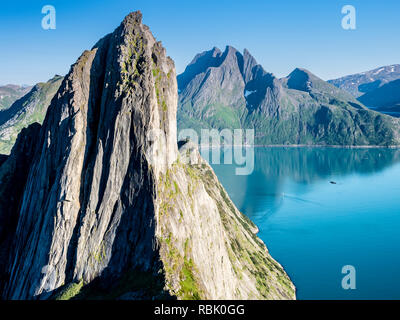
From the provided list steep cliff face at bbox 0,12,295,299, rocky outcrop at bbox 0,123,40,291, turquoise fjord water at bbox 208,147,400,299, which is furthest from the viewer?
turquoise fjord water at bbox 208,147,400,299

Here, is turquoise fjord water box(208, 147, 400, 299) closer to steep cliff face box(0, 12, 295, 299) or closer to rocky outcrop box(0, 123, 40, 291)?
steep cliff face box(0, 12, 295, 299)

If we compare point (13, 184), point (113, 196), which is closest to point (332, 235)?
point (113, 196)

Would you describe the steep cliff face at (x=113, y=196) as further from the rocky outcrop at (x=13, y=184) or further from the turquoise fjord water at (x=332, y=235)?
the turquoise fjord water at (x=332, y=235)

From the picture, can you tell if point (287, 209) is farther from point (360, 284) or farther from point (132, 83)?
point (132, 83)

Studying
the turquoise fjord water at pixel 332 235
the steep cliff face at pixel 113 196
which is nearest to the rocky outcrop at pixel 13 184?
the steep cliff face at pixel 113 196

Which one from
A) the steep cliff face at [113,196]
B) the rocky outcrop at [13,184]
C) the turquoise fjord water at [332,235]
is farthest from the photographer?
the turquoise fjord water at [332,235]

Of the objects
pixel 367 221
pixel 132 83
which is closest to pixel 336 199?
pixel 367 221

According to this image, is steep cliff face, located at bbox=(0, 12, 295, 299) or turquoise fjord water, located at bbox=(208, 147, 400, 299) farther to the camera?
turquoise fjord water, located at bbox=(208, 147, 400, 299)

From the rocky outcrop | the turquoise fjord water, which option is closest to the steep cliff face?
the rocky outcrop

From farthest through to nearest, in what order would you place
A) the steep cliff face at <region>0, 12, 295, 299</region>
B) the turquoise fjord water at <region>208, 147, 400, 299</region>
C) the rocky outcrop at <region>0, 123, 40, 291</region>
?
the turquoise fjord water at <region>208, 147, 400, 299</region>, the rocky outcrop at <region>0, 123, 40, 291</region>, the steep cliff face at <region>0, 12, 295, 299</region>
